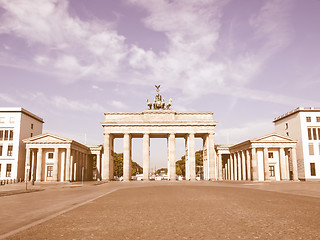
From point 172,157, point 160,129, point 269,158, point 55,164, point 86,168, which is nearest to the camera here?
point 55,164

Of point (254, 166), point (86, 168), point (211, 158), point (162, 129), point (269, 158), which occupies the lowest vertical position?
point (86, 168)

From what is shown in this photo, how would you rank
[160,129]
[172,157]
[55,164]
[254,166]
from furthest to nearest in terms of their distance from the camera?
1. [160,129]
2. [172,157]
3. [254,166]
4. [55,164]

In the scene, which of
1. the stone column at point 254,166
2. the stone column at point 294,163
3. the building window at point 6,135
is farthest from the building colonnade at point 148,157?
the building window at point 6,135

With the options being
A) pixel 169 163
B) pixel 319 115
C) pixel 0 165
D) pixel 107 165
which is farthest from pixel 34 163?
pixel 319 115

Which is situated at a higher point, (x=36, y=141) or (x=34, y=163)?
(x=36, y=141)

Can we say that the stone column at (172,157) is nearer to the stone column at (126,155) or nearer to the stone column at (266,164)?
the stone column at (126,155)

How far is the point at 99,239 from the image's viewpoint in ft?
25.5

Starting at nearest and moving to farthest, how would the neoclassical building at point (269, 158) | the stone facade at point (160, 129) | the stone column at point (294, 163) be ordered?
the stone column at point (294, 163)
the neoclassical building at point (269, 158)
the stone facade at point (160, 129)

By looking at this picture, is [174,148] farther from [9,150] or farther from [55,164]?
[9,150]

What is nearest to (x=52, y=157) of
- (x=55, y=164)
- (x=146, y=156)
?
(x=55, y=164)

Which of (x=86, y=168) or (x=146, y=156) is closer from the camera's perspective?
(x=146, y=156)

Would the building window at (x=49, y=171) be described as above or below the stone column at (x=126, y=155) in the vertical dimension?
below

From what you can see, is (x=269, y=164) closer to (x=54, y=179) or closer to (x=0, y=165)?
(x=54, y=179)

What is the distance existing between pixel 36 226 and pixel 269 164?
65431 millimetres
